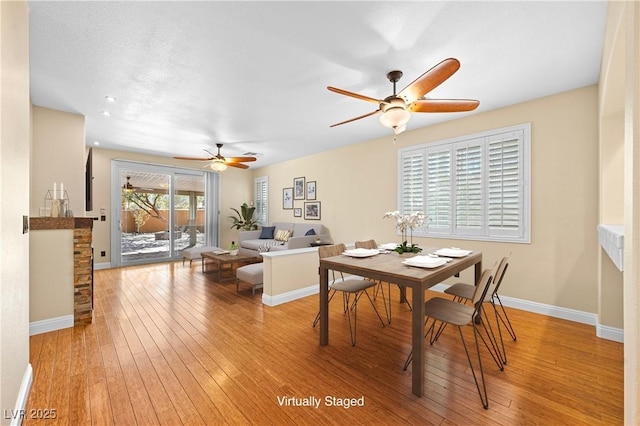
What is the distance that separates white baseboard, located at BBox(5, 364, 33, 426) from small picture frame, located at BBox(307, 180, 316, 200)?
5048 mm

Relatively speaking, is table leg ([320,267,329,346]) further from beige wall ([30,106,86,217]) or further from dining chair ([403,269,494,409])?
beige wall ([30,106,86,217])

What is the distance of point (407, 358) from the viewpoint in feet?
7.29

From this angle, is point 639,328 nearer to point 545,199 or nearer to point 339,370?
point 339,370

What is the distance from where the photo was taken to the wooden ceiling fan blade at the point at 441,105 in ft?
7.64

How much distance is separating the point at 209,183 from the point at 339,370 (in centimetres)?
655

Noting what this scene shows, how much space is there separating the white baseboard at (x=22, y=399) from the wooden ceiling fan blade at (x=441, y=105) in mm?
3405

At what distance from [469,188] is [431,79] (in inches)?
93.1

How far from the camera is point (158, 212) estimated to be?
669cm

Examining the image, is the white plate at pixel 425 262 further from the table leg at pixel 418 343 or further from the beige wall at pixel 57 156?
the beige wall at pixel 57 156

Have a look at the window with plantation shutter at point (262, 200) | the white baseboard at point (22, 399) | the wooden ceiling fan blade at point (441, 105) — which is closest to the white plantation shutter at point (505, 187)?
the wooden ceiling fan blade at point (441, 105)

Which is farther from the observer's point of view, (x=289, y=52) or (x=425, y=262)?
(x=289, y=52)

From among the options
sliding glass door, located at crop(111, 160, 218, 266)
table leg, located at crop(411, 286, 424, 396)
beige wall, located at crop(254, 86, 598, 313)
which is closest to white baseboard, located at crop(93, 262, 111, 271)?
sliding glass door, located at crop(111, 160, 218, 266)

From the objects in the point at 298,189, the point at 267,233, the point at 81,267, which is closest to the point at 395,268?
the point at 81,267

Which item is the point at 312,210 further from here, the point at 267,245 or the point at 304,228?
the point at 267,245
